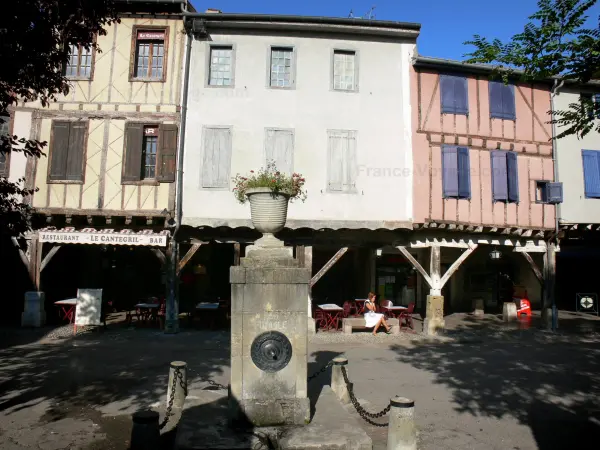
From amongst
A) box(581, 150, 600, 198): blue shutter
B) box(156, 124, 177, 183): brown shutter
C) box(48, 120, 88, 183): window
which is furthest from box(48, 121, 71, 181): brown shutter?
box(581, 150, 600, 198): blue shutter

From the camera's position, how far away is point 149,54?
12.8 m

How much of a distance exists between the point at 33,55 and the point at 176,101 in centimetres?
812

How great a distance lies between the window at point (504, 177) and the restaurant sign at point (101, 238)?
9462 millimetres

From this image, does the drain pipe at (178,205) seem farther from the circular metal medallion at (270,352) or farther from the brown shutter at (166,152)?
the circular metal medallion at (270,352)

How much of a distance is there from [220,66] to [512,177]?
29.5 feet

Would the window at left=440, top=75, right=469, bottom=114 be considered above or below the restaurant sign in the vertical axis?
above

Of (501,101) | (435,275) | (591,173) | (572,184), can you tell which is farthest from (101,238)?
(591,173)

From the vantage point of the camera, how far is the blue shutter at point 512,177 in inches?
522

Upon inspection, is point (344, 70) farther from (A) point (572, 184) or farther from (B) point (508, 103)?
(A) point (572, 184)

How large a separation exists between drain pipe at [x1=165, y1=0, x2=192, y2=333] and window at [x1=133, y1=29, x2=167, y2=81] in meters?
0.73

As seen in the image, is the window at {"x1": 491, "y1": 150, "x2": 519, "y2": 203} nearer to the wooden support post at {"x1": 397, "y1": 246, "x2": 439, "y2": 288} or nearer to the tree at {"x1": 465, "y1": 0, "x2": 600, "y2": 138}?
the wooden support post at {"x1": 397, "y1": 246, "x2": 439, "y2": 288}

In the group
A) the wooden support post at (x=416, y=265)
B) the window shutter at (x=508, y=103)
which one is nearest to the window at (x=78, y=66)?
the wooden support post at (x=416, y=265)

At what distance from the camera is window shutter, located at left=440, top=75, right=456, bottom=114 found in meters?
13.1

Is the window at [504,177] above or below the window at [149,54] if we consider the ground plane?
below
